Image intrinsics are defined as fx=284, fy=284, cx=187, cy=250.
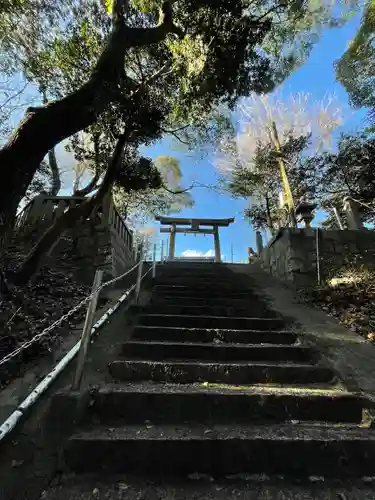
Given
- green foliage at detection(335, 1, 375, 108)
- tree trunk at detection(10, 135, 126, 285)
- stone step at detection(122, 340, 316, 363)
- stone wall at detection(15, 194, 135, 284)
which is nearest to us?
stone step at detection(122, 340, 316, 363)

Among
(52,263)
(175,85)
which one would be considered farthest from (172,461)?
(175,85)

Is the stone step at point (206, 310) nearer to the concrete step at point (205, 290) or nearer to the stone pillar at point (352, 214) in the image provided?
the concrete step at point (205, 290)

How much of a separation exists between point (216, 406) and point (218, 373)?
1.34ft

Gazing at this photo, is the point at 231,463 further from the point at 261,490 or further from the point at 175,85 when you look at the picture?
the point at 175,85

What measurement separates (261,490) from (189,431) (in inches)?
18.3

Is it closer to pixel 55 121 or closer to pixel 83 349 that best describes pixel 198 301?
pixel 83 349

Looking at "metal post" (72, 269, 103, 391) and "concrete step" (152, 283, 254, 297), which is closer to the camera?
"metal post" (72, 269, 103, 391)

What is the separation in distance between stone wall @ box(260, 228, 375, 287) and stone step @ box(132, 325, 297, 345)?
2474 millimetres

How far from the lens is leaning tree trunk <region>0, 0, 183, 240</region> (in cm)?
287

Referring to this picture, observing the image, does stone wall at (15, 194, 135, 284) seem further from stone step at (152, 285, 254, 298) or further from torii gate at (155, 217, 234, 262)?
torii gate at (155, 217, 234, 262)

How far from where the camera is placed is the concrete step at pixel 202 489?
1.34 meters

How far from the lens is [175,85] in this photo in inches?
250

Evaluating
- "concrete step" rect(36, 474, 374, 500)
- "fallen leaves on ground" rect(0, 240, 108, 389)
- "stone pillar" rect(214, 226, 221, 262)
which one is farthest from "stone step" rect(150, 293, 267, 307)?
"stone pillar" rect(214, 226, 221, 262)

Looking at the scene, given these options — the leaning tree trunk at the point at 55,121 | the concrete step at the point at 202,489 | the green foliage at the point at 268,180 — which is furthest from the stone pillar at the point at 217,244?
the concrete step at the point at 202,489
